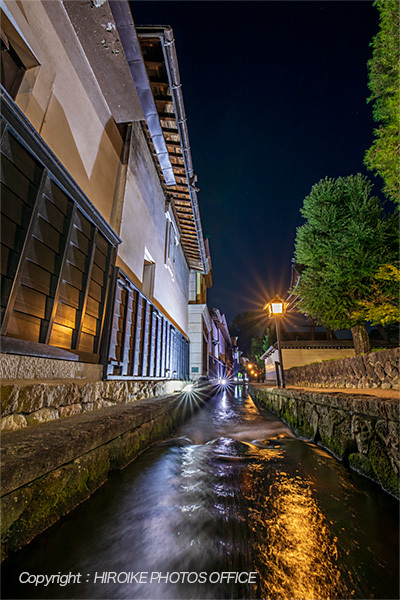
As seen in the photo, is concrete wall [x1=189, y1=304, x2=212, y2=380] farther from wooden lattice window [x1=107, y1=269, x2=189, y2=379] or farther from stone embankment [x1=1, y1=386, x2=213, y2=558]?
stone embankment [x1=1, y1=386, x2=213, y2=558]

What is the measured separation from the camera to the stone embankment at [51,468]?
147 cm

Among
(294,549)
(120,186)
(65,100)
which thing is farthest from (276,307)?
(65,100)

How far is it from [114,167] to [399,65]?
9133 millimetres

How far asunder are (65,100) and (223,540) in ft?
22.7

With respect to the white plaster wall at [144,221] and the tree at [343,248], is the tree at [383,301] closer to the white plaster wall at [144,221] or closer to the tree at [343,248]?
the tree at [343,248]

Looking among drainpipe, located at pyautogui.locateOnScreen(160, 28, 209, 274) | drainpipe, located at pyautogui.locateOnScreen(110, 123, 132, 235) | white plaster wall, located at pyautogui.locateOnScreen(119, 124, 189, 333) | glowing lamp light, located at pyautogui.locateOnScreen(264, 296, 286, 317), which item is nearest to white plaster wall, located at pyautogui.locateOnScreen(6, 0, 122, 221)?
drainpipe, located at pyautogui.locateOnScreen(110, 123, 132, 235)

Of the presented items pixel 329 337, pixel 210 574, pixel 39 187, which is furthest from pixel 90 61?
pixel 329 337

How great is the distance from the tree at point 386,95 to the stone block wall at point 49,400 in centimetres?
1056

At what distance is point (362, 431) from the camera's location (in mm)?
2811

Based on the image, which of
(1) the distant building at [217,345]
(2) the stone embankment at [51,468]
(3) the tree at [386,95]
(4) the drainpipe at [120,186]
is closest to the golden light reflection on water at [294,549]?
(2) the stone embankment at [51,468]

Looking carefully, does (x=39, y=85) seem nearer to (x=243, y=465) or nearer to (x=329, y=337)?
(x=243, y=465)

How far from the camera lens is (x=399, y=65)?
7.04m

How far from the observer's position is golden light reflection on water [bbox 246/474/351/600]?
1.34 m

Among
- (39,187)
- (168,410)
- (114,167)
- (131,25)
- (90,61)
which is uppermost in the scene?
(131,25)
